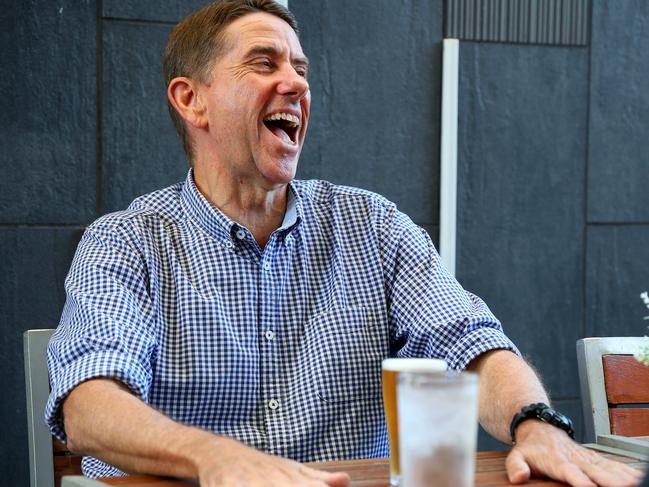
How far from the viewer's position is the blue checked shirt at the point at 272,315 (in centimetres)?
168

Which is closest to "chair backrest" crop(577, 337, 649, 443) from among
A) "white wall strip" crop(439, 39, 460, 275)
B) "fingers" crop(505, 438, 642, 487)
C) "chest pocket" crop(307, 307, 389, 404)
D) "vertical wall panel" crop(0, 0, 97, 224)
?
"chest pocket" crop(307, 307, 389, 404)

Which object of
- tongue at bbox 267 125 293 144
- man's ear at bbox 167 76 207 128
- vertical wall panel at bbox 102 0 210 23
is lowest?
tongue at bbox 267 125 293 144

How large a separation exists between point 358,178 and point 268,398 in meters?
1.40

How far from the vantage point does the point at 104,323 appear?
5.02 ft

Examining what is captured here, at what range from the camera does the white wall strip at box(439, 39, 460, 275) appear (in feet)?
10.1

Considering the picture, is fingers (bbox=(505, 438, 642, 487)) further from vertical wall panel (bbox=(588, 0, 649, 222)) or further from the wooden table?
vertical wall panel (bbox=(588, 0, 649, 222))

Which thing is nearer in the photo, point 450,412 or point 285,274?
point 450,412

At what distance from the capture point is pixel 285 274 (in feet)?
6.02

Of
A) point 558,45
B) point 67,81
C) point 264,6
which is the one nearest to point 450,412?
point 264,6

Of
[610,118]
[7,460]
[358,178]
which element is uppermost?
[610,118]

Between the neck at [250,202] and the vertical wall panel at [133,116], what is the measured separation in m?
0.88

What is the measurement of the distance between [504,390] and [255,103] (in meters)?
0.80

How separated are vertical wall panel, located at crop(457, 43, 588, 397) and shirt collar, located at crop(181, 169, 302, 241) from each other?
135 cm

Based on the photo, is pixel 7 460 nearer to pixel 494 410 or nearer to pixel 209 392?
pixel 209 392
